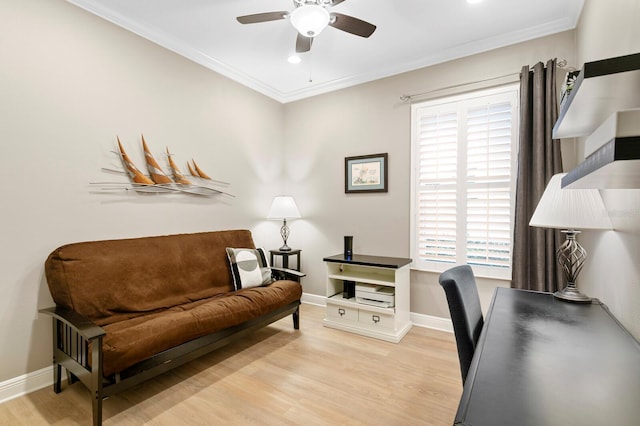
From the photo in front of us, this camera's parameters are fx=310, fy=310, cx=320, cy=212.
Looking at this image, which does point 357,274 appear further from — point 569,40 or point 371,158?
point 569,40

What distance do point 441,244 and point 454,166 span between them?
0.80m

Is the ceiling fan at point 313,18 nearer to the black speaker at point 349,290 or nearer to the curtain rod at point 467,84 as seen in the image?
the curtain rod at point 467,84

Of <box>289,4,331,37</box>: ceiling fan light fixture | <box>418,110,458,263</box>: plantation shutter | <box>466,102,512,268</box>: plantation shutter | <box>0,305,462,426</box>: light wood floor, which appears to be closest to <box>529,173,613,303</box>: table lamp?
<box>0,305,462,426</box>: light wood floor

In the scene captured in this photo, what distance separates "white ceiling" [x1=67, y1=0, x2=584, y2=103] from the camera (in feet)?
8.13

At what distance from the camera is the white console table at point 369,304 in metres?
3.03

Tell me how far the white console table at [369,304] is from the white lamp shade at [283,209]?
2.73 ft

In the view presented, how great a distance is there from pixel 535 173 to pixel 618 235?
1.35 metres

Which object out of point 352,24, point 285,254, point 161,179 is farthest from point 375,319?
point 352,24

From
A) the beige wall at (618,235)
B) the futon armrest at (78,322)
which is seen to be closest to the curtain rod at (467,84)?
the beige wall at (618,235)

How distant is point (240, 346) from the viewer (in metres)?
2.88

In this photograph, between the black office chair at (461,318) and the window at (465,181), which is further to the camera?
the window at (465,181)

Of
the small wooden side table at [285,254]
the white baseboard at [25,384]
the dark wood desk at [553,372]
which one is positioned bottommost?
the white baseboard at [25,384]

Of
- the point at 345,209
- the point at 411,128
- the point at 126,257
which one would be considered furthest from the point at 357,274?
the point at 126,257

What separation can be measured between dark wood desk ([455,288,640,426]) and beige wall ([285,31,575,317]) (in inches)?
72.3
